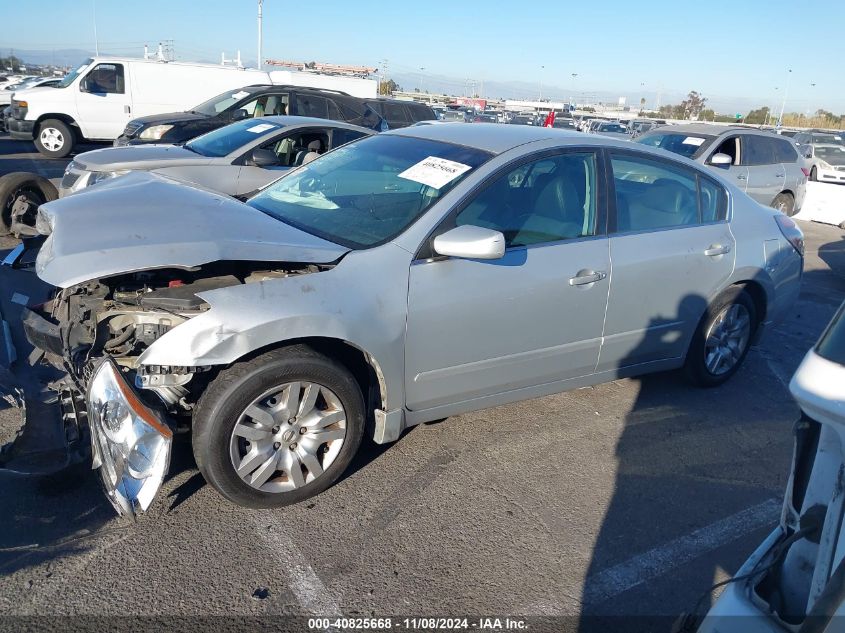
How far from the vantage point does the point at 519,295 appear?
3.62m

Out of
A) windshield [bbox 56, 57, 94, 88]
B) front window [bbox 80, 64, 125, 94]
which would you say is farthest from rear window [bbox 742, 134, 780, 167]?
windshield [bbox 56, 57, 94, 88]

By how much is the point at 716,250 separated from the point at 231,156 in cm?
538

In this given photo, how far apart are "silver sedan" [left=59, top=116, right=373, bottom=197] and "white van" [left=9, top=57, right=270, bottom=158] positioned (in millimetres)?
8191

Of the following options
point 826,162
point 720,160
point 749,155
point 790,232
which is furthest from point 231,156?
point 826,162

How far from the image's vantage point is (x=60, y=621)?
8.25 ft

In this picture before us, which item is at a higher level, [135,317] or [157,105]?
[157,105]

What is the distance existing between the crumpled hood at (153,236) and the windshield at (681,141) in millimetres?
8568

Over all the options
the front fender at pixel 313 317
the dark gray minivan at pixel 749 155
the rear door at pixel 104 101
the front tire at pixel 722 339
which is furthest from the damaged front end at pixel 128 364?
the rear door at pixel 104 101

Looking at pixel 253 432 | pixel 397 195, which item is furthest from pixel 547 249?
pixel 253 432

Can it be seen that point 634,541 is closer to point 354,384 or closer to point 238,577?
point 354,384

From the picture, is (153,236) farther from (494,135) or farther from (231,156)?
(231,156)

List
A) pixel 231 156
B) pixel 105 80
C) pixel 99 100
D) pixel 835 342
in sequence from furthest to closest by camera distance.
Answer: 1. pixel 105 80
2. pixel 99 100
3. pixel 231 156
4. pixel 835 342

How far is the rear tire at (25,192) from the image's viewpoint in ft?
23.5

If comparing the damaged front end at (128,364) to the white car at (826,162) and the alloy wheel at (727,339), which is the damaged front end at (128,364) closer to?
the alloy wheel at (727,339)
